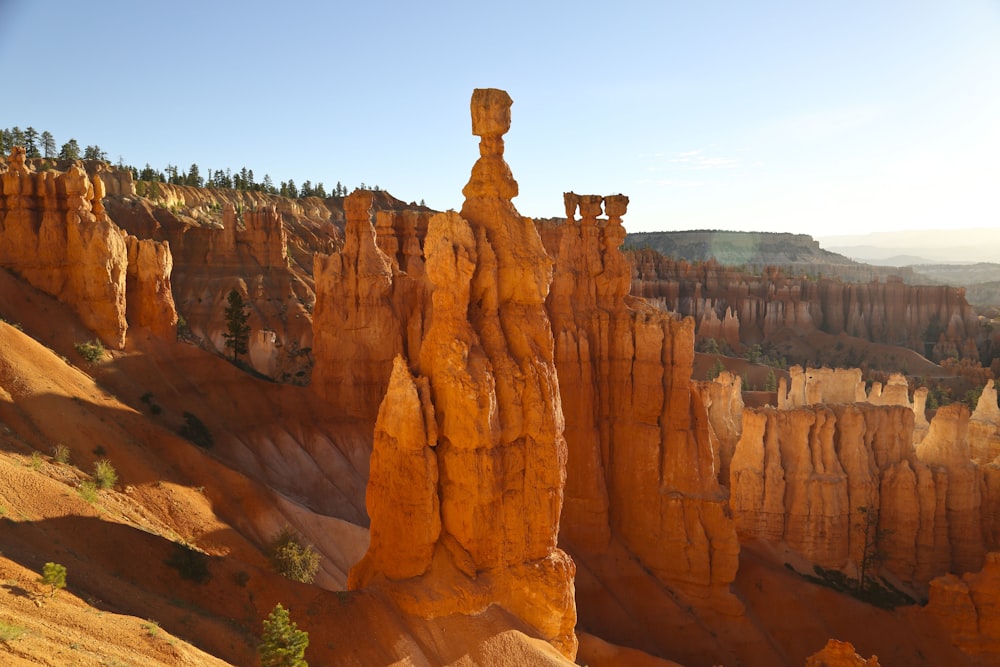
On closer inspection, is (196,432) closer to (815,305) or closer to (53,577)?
(53,577)

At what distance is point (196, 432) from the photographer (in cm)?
2878

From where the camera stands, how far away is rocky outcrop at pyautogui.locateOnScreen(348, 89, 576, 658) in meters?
16.2

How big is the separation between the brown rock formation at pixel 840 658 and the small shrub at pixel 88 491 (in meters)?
19.5

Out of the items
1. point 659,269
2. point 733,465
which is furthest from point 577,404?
point 659,269

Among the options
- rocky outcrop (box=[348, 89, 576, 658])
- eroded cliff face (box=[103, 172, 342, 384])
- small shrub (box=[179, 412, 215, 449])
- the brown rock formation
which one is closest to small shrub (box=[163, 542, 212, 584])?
rocky outcrop (box=[348, 89, 576, 658])

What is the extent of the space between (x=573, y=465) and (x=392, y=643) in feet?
41.8

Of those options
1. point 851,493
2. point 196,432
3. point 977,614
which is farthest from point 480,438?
point 977,614

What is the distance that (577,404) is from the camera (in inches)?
1049

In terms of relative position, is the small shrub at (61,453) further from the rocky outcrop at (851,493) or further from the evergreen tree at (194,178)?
the evergreen tree at (194,178)

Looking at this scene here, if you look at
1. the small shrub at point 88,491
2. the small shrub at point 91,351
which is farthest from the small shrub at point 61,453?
the small shrub at point 91,351

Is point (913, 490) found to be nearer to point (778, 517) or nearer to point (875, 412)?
point (875, 412)

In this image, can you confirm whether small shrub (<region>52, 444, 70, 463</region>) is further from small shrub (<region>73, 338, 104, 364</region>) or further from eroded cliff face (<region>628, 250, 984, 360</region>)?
eroded cliff face (<region>628, 250, 984, 360</region>)

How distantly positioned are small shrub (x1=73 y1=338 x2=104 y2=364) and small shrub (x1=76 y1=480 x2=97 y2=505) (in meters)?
8.46

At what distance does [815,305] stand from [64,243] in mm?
96972
